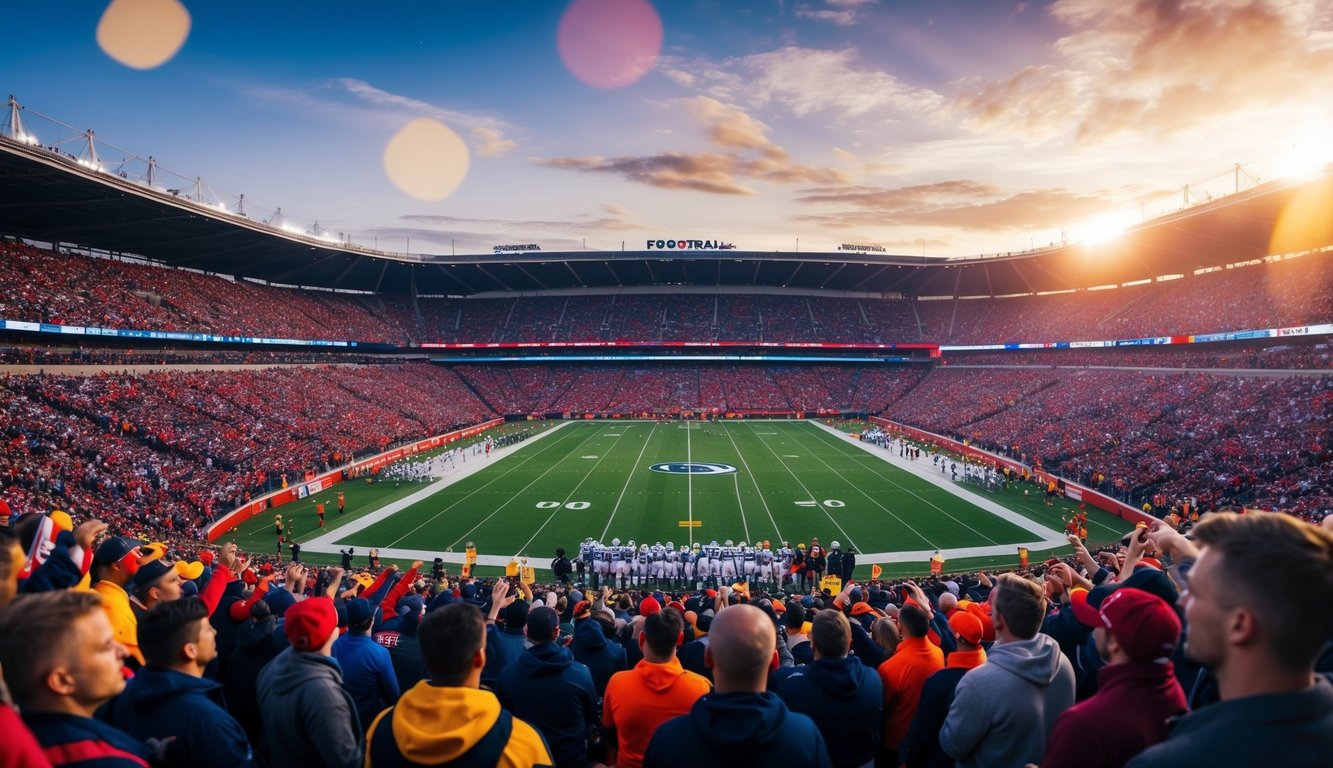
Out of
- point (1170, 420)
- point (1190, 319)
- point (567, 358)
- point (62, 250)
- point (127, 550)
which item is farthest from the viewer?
point (567, 358)

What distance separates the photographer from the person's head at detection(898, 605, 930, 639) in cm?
443

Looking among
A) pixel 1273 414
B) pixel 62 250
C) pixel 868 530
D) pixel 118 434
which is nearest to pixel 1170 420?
pixel 1273 414

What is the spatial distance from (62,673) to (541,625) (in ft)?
8.19

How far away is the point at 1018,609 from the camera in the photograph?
3.41 m

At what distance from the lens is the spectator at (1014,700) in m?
3.22

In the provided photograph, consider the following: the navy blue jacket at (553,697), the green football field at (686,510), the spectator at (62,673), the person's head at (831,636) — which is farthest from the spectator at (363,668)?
the green football field at (686,510)

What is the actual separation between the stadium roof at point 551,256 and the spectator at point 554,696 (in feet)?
103

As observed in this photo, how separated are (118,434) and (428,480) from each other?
458 inches

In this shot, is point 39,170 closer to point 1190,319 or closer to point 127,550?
point 127,550

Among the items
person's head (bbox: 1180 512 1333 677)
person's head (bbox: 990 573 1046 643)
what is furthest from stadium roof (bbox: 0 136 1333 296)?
person's head (bbox: 1180 512 1333 677)

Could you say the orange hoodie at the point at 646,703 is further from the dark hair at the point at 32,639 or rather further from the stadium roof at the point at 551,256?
the stadium roof at the point at 551,256

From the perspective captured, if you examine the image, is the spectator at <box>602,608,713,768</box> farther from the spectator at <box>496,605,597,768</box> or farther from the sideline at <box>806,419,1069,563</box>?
the sideline at <box>806,419,1069,563</box>

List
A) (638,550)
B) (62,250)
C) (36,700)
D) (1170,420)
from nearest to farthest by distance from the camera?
(36,700), (638,550), (1170,420), (62,250)

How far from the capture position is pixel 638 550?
739 inches
